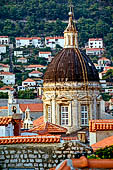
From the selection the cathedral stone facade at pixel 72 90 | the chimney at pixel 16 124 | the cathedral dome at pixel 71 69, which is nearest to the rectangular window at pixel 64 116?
the cathedral stone facade at pixel 72 90

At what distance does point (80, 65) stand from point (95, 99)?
6.62 ft

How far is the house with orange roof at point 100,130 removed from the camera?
2645 cm

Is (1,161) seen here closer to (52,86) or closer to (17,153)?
(17,153)

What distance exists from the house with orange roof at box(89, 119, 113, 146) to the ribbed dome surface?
22.8 meters

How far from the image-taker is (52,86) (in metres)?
50.2

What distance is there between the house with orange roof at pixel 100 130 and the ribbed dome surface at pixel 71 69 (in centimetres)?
2281

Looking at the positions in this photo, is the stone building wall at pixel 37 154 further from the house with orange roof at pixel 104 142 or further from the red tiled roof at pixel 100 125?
the red tiled roof at pixel 100 125

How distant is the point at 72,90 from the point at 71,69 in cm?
117

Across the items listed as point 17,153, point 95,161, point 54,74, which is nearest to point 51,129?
point 54,74

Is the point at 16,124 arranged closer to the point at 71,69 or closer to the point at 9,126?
the point at 9,126

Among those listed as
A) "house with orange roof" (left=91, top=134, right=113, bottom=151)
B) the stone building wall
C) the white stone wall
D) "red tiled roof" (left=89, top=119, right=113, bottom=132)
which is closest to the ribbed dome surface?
the white stone wall

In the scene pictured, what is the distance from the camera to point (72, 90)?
5056 centimetres

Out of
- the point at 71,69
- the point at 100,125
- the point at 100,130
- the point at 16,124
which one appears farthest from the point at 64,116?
the point at 100,125

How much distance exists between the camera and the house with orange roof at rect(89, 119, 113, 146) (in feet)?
86.8
